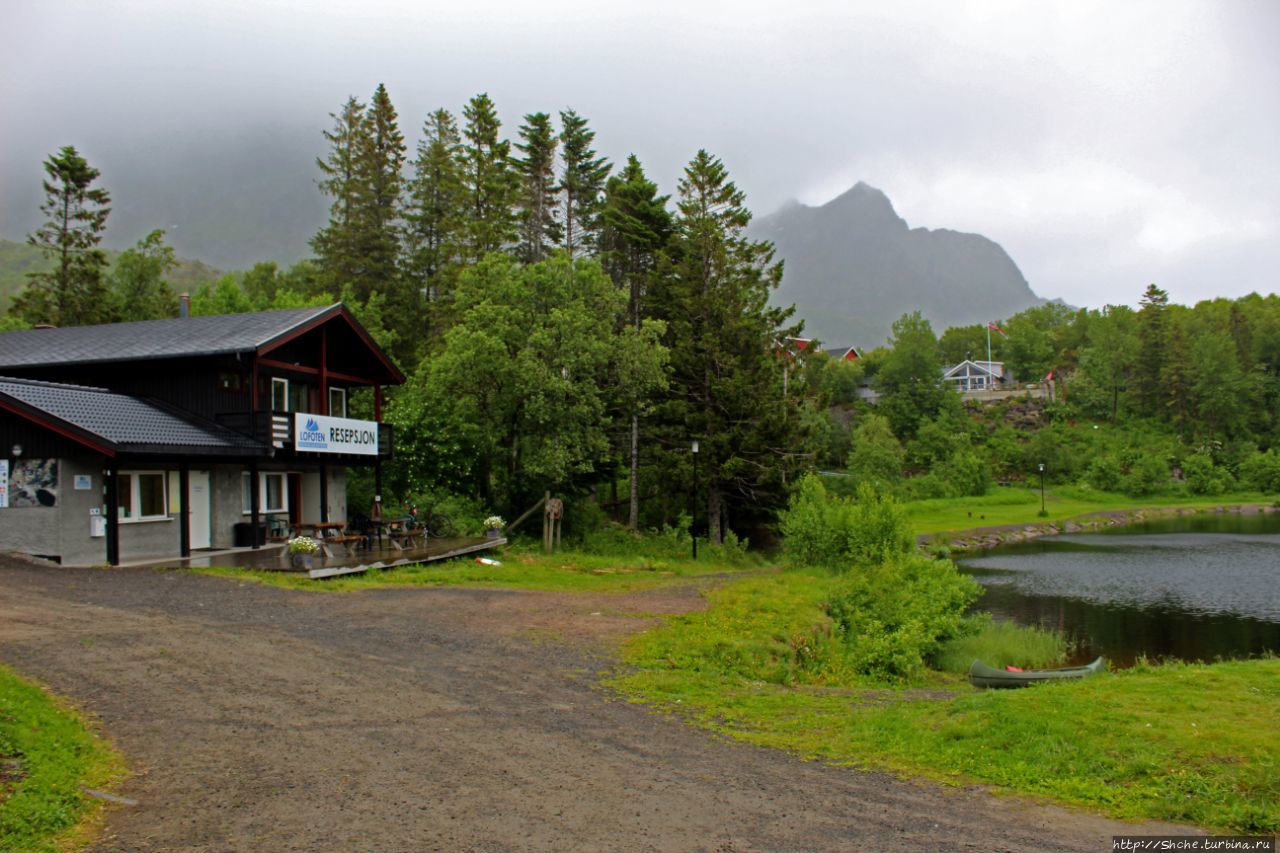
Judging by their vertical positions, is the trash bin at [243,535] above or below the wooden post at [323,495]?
below

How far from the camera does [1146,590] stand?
97.5 ft

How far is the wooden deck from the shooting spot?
1867cm

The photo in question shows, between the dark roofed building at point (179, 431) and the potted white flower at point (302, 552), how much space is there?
3.14 metres

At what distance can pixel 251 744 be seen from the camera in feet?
23.8

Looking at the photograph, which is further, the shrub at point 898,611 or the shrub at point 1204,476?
the shrub at point 1204,476

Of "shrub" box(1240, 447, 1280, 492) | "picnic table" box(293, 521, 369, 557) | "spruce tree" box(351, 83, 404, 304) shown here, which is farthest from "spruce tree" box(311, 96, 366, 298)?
"shrub" box(1240, 447, 1280, 492)

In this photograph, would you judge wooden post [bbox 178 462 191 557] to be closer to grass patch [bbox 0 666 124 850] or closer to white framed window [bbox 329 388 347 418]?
white framed window [bbox 329 388 347 418]

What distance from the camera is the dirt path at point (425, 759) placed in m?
5.67

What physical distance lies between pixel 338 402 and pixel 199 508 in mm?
6931

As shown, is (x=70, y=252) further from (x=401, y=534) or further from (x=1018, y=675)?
(x=1018, y=675)

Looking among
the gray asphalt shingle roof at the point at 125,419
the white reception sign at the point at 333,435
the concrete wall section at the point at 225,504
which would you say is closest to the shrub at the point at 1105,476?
the white reception sign at the point at 333,435

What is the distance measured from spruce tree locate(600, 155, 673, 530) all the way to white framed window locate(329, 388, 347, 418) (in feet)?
39.9

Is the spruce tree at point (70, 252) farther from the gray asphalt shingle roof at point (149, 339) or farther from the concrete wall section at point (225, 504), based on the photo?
the concrete wall section at point (225, 504)

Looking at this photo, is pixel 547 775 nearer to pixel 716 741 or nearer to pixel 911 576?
pixel 716 741
